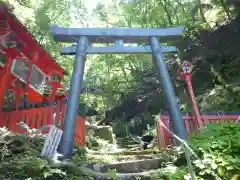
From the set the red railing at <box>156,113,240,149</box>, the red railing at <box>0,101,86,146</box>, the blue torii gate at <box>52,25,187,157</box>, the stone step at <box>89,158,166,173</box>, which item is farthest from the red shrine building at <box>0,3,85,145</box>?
the red railing at <box>156,113,240,149</box>

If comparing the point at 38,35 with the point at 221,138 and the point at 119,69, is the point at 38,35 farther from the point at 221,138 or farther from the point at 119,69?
the point at 221,138

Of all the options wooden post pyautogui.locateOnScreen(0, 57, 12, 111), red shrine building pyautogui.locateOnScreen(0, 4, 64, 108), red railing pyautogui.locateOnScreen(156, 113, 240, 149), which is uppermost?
red shrine building pyautogui.locateOnScreen(0, 4, 64, 108)


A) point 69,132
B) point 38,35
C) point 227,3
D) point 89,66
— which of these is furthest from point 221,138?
point 89,66

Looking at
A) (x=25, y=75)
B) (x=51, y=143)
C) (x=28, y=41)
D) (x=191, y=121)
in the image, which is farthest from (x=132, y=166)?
(x=25, y=75)

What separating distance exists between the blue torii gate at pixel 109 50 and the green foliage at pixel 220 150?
1659 mm

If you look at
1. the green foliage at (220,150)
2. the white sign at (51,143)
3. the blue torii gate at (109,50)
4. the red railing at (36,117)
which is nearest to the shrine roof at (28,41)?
the blue torii gate at (109,50)

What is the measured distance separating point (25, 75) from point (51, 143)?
522cm

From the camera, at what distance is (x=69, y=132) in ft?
18.3

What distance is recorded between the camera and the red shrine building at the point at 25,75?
7.06 meters

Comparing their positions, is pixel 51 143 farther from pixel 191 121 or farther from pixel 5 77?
pixel 5 77

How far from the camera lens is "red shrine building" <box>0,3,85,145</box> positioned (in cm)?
706

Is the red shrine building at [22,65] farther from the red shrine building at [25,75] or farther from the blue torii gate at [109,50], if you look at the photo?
the blue torii gate at [109,50]

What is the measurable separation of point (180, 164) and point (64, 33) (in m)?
4.84

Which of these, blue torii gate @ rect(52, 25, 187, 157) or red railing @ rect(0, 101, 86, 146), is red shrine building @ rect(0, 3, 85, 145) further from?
blue torii gate @ rect(52, 25, 187, 157)
